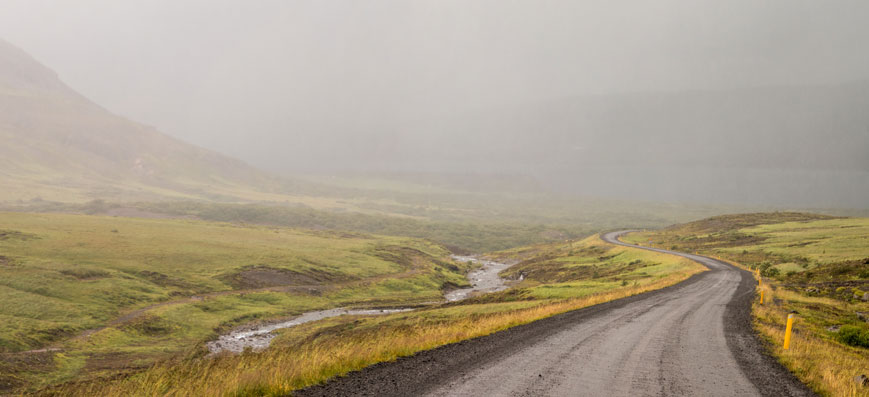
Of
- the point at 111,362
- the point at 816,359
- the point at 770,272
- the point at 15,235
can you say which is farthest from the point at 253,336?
the point at 770,272

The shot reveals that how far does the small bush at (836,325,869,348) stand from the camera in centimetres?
2591

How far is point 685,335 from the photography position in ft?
75.6

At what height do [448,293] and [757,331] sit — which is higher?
[757,331]

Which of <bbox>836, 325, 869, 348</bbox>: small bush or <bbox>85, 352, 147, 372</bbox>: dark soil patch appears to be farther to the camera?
<bbox>85, 352, 147, 372</bbox>: dark soil patch

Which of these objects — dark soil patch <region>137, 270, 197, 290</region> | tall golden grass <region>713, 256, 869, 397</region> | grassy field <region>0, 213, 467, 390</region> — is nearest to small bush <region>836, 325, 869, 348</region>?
tall golden grass <region>713, 256, 869, 397</region>

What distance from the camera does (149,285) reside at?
71750mm

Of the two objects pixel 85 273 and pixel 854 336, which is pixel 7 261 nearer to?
pixel 85 273

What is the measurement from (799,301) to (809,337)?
18.0 meters

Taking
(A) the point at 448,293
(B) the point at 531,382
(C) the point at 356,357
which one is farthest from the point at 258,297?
(B) the point at 531,382

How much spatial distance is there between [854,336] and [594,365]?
2136cm

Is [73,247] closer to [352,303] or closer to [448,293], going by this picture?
[352,303]

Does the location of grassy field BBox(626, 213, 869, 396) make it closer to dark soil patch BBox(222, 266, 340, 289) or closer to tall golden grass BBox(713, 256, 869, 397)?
tall golden grass BBox(713, 256, 869, 397)

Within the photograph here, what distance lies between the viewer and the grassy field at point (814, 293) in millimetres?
17562

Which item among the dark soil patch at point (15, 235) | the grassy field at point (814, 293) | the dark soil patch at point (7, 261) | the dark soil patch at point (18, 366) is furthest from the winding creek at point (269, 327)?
the dark soil patch at point (15, 235)
